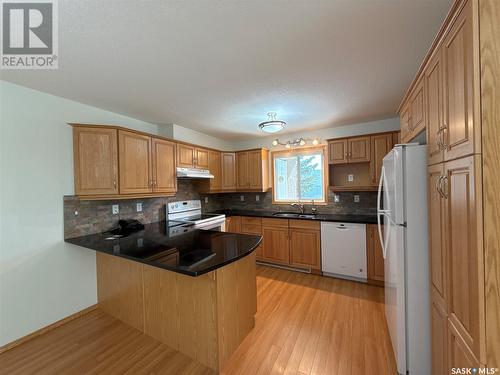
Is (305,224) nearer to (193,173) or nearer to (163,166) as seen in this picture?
(193,173)

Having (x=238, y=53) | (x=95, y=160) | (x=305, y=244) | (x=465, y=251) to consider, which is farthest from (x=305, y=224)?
(x=95, y=160)

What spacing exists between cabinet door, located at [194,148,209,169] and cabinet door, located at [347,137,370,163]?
8.10 ft

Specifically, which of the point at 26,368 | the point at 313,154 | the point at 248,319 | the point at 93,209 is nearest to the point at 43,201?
the point at 93,209

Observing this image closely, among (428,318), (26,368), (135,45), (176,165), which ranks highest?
(135,45)

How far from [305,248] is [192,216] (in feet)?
6.72

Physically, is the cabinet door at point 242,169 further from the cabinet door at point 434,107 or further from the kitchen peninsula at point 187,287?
the cabinet door at point 434,107

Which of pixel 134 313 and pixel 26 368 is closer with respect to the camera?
pixel 26 368

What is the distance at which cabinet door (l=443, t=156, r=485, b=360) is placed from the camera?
79 centimetres

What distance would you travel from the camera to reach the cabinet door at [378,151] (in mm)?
3046

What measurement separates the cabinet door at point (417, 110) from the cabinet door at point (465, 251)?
582mm

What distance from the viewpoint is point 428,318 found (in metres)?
1.41

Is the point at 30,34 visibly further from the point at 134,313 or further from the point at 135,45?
the point at 134,313

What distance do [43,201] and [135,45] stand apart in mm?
1867

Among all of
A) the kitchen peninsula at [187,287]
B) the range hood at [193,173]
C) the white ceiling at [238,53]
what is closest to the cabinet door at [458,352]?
the kitchen peninsula at [187,287]
